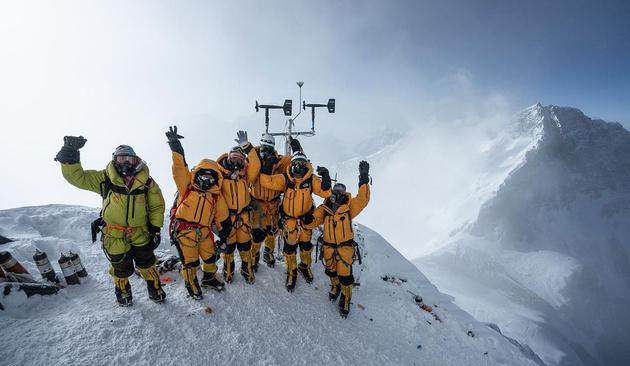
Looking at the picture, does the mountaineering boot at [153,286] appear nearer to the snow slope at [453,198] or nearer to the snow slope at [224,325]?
the snow slope at [224,325]

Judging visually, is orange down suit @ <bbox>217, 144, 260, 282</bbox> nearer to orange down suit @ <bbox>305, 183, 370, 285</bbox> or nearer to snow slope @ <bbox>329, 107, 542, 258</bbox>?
orange down suit @ <bbox>305, 183, 370, 285</bbox>

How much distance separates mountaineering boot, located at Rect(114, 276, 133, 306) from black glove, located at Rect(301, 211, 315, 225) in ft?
11.8

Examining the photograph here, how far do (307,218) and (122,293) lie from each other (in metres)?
3.77

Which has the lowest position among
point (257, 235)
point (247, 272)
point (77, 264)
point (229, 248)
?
point (247, 272)

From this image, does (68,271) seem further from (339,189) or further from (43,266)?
(339,189)

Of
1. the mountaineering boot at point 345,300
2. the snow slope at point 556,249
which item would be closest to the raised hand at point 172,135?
the mountaineering boot at point 345,300

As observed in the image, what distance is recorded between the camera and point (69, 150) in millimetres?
4438

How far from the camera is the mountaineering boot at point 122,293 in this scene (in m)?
4.96

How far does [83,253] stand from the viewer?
7113mm

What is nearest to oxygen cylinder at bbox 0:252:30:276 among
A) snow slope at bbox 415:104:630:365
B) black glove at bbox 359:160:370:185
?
black glove at bbox 359:160:370:185

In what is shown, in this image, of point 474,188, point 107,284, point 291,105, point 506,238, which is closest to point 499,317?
point 506,238

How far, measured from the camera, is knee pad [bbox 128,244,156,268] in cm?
503

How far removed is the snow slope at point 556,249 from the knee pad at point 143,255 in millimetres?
64616

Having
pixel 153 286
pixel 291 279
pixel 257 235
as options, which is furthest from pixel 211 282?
pixel 291 279
